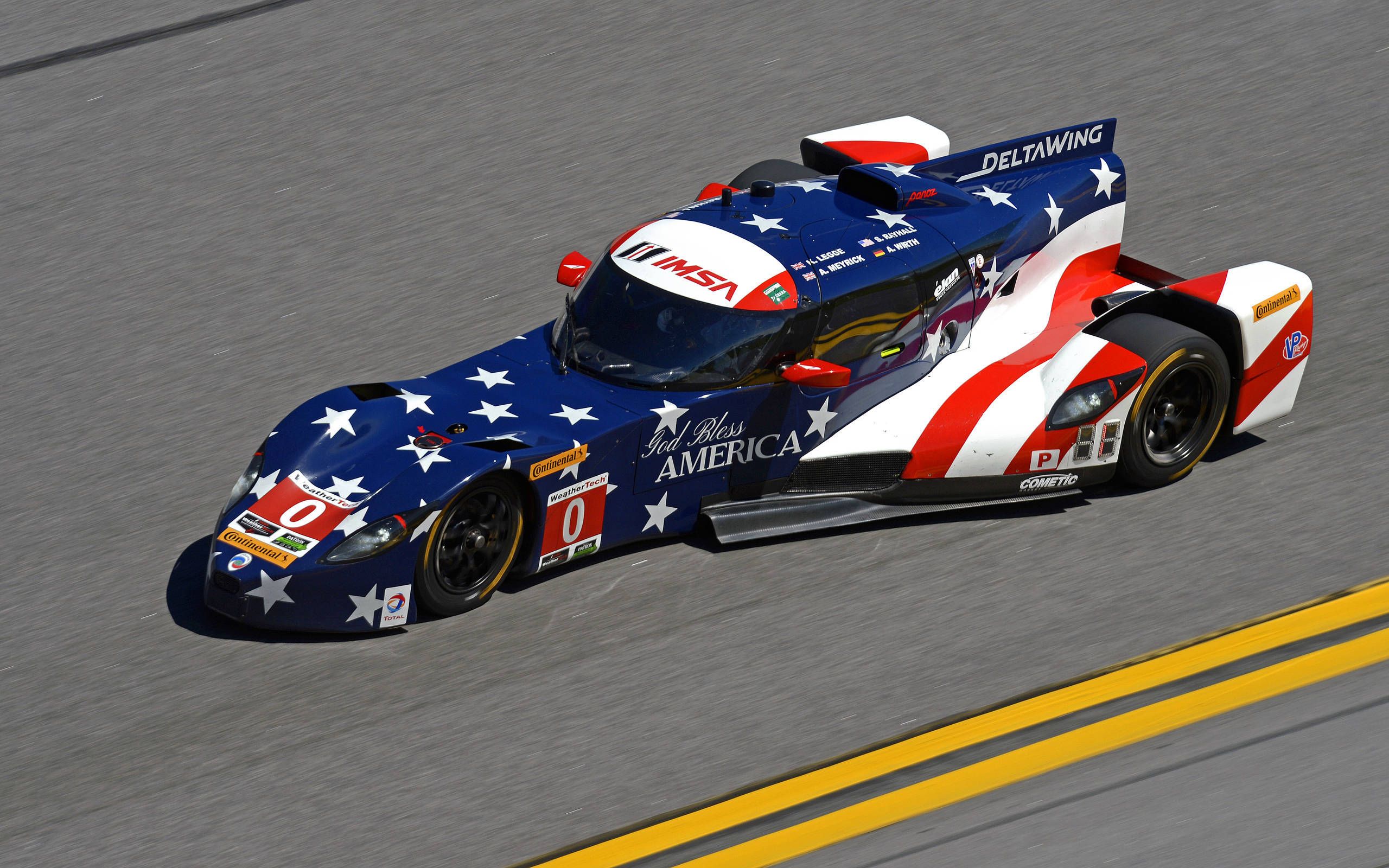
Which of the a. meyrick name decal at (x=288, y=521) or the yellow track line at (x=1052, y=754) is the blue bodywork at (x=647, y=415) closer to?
the a. meyrick name decal at (x=288, y=521)

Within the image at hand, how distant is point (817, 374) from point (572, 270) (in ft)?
5.36

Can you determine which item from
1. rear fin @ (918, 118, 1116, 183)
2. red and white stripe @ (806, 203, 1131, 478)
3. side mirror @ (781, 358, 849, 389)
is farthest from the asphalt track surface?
rear fin @ (918, 118, 1116, 183)

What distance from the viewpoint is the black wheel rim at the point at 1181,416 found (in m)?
7.43

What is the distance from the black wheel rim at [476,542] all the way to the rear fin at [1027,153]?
327 cm

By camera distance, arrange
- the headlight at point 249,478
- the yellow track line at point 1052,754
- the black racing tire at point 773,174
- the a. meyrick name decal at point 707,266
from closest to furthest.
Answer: the yellow track line at point 1052,754 → the headlight at point 249,478 → the a. meyrick name decal at point 707,266 → the black racing tire at point 773,174

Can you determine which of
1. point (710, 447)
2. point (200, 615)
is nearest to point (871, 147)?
point (710, 447)

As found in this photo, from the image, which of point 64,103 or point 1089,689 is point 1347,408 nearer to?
point 1089,689

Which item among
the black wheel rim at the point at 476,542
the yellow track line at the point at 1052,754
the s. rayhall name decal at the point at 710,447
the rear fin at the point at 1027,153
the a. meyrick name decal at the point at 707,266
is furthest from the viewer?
the rear fin at the point at 1027,153

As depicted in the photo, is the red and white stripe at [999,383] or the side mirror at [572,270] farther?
the side mirror at [572,270]

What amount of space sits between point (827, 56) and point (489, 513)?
643 centimetres

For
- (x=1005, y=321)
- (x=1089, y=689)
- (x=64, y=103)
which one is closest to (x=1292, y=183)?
(x=1005, y=321)

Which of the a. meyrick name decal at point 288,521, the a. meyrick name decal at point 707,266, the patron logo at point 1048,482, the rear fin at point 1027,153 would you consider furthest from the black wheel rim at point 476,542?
the rear fin at point 1027,153

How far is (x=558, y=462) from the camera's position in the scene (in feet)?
21.2

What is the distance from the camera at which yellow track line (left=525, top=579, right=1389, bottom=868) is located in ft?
17.5
